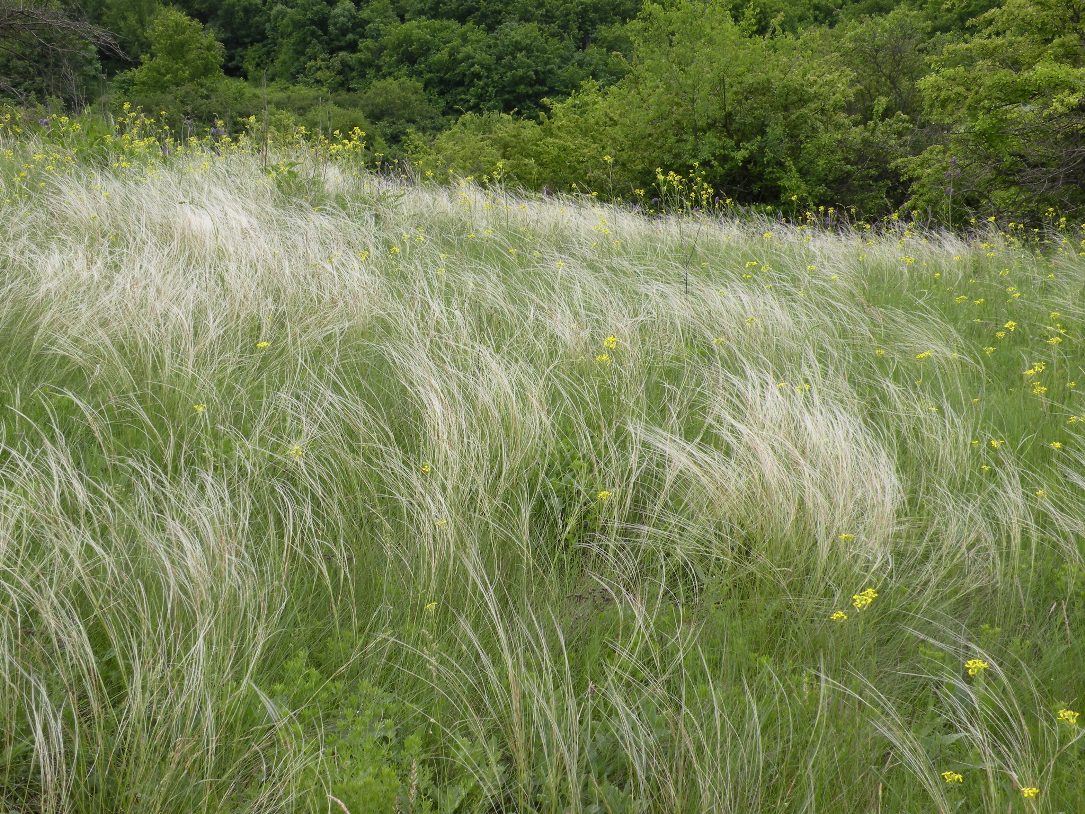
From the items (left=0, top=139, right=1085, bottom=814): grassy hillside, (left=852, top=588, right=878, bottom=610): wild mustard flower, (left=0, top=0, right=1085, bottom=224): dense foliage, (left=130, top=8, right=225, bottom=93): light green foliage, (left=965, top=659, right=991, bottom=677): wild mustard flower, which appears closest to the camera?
(left=0, top=139, right=1085, bottom=814): grassy hillside

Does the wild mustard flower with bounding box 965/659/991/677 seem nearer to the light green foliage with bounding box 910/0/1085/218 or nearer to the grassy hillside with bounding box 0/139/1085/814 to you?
the grassy hillside with bounding box 0/139/1085/814

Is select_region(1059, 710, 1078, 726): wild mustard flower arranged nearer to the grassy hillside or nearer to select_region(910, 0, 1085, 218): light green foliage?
the grassy hillside

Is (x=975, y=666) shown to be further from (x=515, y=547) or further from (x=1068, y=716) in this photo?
(x=515, y=547)

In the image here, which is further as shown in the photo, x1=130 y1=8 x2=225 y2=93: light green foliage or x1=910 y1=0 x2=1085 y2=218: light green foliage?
x1=130 y1=8 x2=225 y2=93: light green foliage

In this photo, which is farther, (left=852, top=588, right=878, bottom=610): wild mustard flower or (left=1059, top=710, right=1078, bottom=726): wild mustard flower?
(left=852, top=588, right=878, bottom=610): wild mustard flower

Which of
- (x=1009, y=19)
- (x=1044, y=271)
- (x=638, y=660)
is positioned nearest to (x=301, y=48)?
(x=1009, y=19)

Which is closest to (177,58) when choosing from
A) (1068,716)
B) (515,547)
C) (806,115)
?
(806,115)

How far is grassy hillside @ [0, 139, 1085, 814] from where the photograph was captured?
147cm

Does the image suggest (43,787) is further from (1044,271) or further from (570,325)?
(1044,271)

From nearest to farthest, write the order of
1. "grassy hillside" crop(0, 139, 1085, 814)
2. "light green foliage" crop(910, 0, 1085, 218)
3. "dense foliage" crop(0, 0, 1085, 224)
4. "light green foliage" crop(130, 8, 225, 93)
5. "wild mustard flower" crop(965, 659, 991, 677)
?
"grassy hillside" crop(0, 139, 1085, 814), "wild mustard flower" crop(965, 659, 991, 677), "light green foliage" crop(910, 0, 1085, 218), "dense foliage" crop(0, 0, 1085, 224), "light green foliage" crop(130, 8, 225, 93)

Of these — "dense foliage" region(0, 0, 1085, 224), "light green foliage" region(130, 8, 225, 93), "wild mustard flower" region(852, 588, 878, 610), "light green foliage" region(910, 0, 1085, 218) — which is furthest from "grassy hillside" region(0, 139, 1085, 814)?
"light green foliage" region(130, 8, 225, 93)

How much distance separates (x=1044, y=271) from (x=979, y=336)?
6.43ft

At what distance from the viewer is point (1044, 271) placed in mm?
5848

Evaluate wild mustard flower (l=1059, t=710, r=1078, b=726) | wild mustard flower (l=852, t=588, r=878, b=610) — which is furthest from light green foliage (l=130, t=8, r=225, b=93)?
wild mustard flower (l=1059, t=710, r=1078, b=726)
